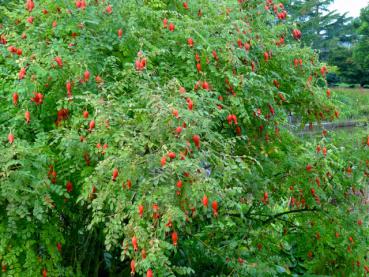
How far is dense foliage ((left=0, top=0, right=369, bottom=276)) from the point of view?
3.15 metres

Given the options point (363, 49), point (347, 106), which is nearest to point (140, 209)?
point (347, 106)

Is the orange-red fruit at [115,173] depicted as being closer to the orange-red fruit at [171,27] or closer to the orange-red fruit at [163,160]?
the orange-red fruit at [163,160]

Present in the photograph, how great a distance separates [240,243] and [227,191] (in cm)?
186

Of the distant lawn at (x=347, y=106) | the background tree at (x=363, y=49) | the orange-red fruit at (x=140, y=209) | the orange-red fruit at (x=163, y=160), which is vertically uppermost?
the orange-red fruit at (x=163, y=160)

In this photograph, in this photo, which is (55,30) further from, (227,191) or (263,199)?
(263,199)

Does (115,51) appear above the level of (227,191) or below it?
above

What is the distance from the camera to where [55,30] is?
157 inches

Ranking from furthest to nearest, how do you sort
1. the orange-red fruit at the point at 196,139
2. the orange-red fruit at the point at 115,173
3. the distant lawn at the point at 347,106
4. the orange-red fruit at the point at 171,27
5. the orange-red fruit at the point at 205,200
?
the distant lawn at the point at 347,106 < the orange-red fruit at the point at 171,27 < the orange-red fruit at the point at 196,139 < the orange-red fruit at the point at 115,173 < the orange-red fruit at the point at 205,200

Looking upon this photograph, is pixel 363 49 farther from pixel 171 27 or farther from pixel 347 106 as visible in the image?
pixel 171 27

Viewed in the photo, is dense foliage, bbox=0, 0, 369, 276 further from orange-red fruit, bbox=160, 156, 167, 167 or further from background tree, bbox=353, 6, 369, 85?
background tree, bbox=353, 6, 369, 85

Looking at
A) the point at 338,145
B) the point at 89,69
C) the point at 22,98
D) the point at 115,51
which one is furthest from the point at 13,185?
the point at 338,145

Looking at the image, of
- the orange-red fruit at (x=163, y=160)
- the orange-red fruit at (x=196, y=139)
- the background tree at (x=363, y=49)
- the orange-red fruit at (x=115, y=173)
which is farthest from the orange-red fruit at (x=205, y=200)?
the background tree at (x=363, y=49)

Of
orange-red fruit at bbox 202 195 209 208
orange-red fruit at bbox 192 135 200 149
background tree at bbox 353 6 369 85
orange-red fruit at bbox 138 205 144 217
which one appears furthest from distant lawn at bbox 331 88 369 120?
background tree at bbox 353 6 369 85

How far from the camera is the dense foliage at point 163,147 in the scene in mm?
3154
